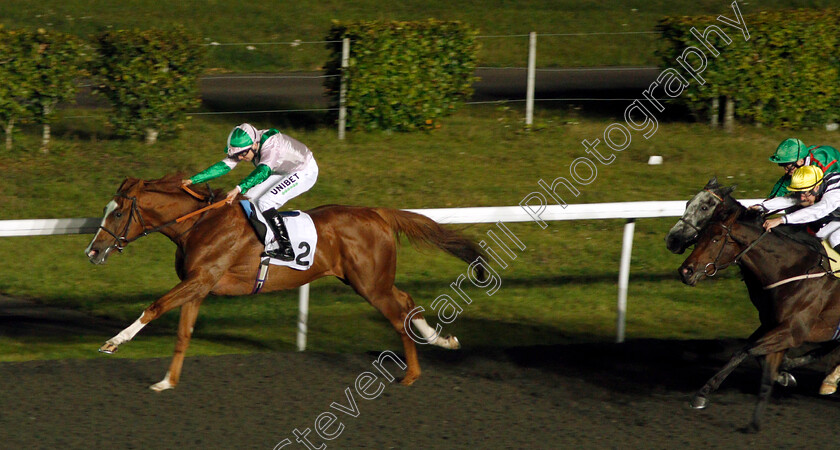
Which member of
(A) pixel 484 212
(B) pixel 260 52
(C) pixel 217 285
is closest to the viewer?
(C) pixel 217 285

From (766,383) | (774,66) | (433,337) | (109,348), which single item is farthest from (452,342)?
(774,66)

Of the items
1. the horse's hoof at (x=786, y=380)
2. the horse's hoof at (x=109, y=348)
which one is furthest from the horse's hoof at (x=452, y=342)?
the horse's hoof at (x=109, y=348)

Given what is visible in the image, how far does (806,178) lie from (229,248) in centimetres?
347

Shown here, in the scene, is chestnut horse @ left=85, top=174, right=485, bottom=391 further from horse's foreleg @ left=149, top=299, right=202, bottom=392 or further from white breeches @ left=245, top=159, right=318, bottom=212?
white breeches @ left=245, top=159, right=318, bottom=212

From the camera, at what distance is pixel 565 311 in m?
7.64

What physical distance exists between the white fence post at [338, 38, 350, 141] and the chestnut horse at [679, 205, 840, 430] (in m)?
6.53

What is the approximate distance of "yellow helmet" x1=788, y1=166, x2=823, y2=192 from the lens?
5754 millimetres

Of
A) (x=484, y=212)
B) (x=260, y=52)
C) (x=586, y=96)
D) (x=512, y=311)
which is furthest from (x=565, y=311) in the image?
(x=260, y=52)

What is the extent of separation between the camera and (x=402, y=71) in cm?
1155

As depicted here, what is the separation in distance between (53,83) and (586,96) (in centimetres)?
757

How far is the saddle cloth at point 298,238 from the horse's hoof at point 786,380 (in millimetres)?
2941

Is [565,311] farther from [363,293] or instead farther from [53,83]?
[53,83]

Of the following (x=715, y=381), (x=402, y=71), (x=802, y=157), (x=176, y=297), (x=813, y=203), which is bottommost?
(x=715, y=381)

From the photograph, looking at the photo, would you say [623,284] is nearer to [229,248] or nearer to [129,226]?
[229,248]
